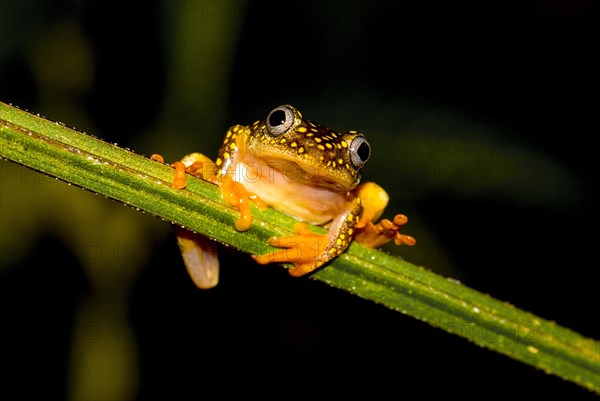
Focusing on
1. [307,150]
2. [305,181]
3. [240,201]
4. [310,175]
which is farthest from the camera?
[305,181]

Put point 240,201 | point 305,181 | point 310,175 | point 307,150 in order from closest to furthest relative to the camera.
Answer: point 240,201, point 307,150, point 310,175, point 305,181

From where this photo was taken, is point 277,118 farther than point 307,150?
Yes

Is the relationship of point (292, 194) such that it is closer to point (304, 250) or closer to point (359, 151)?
point (359, 151)

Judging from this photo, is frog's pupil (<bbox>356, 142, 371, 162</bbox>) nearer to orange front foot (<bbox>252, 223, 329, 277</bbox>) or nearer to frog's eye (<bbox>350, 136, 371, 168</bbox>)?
Result: frog's eye (<bbox>350, 136, 371, 168</bbox>)

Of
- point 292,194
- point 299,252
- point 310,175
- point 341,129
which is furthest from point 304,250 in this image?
point 341,129

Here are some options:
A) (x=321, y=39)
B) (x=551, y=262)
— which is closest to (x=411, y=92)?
(x=321, y=39)

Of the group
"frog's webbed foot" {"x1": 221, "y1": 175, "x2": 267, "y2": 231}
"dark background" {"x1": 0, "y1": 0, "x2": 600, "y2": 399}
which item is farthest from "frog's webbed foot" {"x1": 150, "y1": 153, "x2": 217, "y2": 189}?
"dark background" {"x1": 0, "y1": 0, "x2": 600, "y2": 399}
